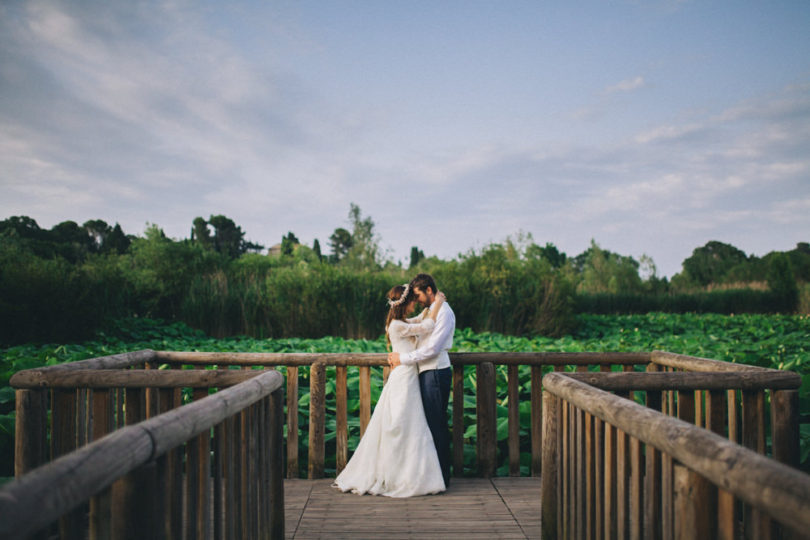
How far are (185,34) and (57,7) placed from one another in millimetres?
2091

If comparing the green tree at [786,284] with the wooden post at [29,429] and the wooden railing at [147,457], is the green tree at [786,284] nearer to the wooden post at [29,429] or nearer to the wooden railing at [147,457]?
the wooden railing at [147,457]

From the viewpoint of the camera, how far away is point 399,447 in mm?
3615

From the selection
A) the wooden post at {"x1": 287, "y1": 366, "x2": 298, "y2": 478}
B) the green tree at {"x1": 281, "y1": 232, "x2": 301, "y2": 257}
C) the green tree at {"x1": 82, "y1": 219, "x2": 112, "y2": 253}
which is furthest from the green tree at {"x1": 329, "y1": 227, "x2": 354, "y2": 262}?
the wooden post at {"x1": 287, "y1": 366, "x2": 298, "y2": 478}

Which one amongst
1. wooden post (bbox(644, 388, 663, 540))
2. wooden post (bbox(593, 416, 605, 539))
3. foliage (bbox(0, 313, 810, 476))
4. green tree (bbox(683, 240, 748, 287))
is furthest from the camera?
green tree (bbox(683, 240, 748, 287))

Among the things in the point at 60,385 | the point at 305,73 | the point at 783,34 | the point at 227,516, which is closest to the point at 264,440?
the point at 227,516

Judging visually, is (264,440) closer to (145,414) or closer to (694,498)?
(145,414)

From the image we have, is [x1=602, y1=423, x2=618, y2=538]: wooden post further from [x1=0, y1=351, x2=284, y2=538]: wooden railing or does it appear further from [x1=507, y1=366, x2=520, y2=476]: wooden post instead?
[x1=507, y1=366, x2=520, y2=476]: wooden post

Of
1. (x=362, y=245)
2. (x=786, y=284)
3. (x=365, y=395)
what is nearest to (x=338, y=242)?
(x=362, y=245)

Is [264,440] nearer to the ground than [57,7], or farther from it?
nearer to the ground

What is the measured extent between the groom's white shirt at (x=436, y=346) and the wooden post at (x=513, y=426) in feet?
2.12

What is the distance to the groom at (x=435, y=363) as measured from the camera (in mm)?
3631

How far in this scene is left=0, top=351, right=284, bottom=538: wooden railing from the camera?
2.86ft

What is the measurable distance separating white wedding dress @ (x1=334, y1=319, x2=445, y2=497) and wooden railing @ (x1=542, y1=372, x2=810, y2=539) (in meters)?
1.25

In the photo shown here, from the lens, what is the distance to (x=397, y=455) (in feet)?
11.9
